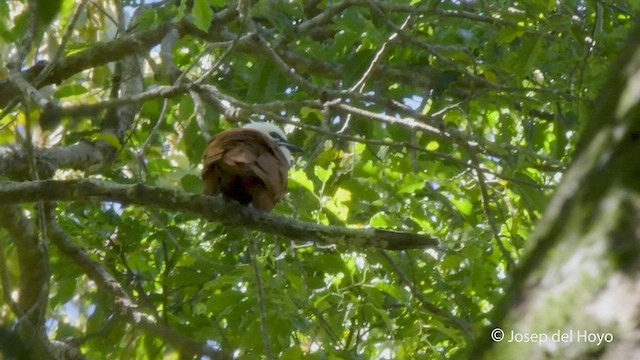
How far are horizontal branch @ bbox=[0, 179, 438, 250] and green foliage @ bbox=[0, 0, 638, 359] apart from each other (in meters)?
0.51

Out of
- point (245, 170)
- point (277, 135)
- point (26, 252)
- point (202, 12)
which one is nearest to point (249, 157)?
point (245, 170)

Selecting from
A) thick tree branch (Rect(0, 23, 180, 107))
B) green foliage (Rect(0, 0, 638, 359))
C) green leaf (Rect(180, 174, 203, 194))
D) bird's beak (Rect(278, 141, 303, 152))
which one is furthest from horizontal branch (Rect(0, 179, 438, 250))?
thick tree branch (Rect(0, 23, 180, 107))

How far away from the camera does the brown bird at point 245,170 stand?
3674 millimetres

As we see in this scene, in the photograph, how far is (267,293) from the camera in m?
3.58

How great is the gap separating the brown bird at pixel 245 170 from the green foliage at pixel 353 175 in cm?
14

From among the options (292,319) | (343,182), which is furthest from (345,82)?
(292,319)

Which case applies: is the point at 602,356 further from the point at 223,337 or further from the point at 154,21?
the point at 154,21

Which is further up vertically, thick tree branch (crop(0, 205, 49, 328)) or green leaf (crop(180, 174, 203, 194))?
green leaf (crop(180, 174, 203, 194))

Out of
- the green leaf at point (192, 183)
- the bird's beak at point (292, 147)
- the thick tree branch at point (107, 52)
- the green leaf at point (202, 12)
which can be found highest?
the thick tree branch at point (107, 52)

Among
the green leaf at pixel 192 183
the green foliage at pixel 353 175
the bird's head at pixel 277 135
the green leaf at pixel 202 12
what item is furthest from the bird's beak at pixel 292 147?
the green leaf at pixel 202 12

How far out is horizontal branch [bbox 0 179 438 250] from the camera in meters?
2.83

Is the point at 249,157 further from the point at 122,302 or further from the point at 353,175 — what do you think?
the point at 122,302

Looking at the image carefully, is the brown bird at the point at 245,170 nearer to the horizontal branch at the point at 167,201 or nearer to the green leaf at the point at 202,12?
the green leaf at the point at 202,12

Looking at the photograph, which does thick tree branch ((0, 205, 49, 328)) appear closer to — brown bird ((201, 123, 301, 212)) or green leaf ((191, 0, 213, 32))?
brown bird ((201, 123, 301, 212))
